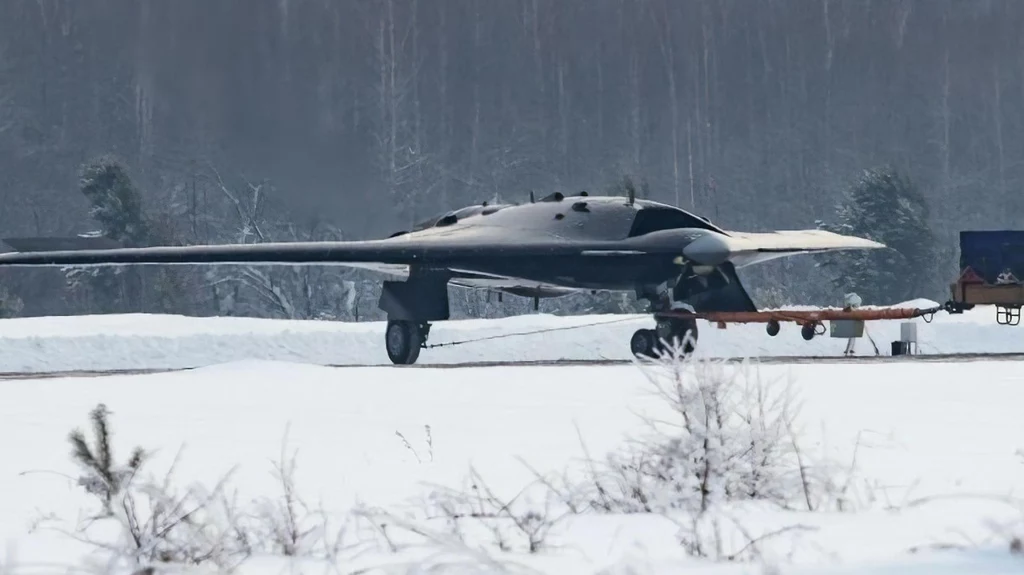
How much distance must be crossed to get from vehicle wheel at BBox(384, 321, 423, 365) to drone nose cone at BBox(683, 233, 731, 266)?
17.1ft

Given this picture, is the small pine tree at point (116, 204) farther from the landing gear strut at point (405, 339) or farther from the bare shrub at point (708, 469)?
the bare shrub at point (708, 469)

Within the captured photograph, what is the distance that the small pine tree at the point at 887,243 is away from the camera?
60.2 m

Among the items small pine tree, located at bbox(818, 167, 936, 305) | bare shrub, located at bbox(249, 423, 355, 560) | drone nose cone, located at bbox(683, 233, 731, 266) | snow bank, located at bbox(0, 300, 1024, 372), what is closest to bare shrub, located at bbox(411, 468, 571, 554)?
bare shrub, located at bbox(249, 423, 355, 560)

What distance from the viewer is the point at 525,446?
412 inches

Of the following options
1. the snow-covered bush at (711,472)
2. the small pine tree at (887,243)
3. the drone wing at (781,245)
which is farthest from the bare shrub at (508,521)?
the small pine tree at (887,243)

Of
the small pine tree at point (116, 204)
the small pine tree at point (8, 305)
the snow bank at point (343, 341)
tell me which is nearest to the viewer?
the snow bank at point (343, 341)

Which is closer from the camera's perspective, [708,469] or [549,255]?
[708,469]

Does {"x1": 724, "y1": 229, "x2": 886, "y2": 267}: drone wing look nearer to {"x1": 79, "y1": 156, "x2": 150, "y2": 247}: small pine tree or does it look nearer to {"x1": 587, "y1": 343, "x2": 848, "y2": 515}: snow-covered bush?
{"x1": 587, "y1": 343, "x2": 848, "y2": 515}: snow-covered bush

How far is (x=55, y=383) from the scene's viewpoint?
16266 millimetres

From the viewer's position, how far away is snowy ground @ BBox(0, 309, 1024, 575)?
5922mm

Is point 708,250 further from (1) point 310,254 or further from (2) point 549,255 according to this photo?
(1) point 310,254

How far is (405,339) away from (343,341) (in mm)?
5628

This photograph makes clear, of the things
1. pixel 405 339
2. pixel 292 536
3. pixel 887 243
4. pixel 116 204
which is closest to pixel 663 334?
pixel 405 339

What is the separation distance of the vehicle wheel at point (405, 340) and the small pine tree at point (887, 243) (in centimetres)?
4071
